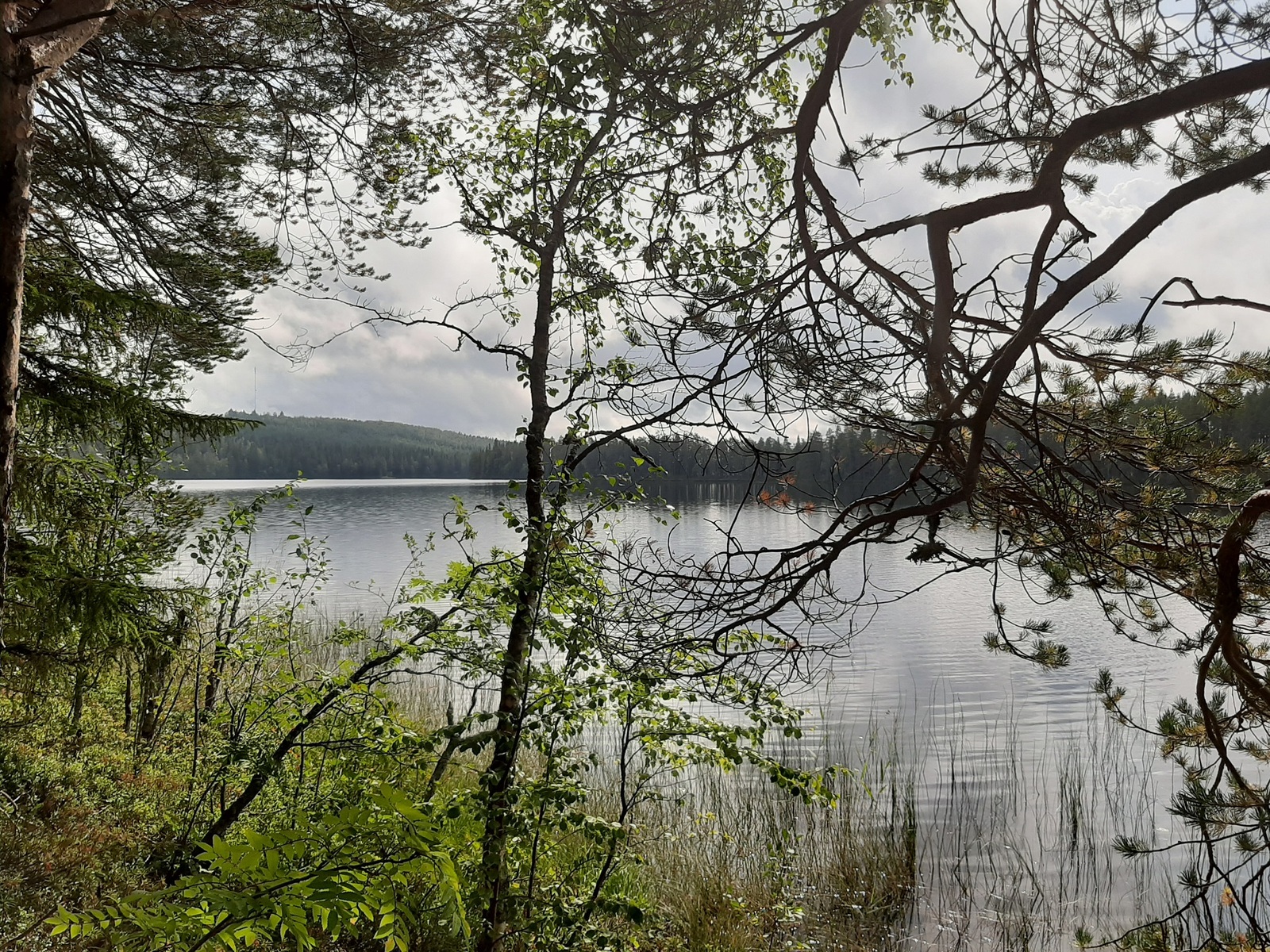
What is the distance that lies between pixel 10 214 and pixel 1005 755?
8597 mm

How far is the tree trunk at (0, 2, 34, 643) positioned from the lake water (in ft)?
4.98

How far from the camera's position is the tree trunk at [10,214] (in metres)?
3.49

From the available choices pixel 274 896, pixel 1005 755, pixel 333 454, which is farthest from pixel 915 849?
pixel 333 454

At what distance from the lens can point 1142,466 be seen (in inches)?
112

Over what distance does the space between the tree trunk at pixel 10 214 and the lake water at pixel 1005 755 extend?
1519 mm

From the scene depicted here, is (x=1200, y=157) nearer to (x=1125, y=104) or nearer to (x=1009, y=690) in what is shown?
(x=1125, y=104)

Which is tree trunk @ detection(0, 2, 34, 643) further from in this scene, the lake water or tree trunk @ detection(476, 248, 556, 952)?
tree trunk @ detection(476, 248, 556, 952)

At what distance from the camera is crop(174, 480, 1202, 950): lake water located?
209 inches

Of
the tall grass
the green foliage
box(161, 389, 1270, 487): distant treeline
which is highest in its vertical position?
box(161, 389, 1270, 487): distant treeline

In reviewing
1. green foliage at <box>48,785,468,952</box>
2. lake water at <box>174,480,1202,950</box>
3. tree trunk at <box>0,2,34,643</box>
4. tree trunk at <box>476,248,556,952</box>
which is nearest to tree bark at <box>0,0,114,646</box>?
tree trunk at <box>0,2,34,643</box>

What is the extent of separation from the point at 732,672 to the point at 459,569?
1.46 m

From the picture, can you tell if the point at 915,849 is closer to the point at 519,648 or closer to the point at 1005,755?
the point at 1005,755

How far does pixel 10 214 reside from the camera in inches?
139

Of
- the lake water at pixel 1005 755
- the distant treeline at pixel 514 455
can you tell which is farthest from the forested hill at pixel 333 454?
the lake water at pixel 1005 755
